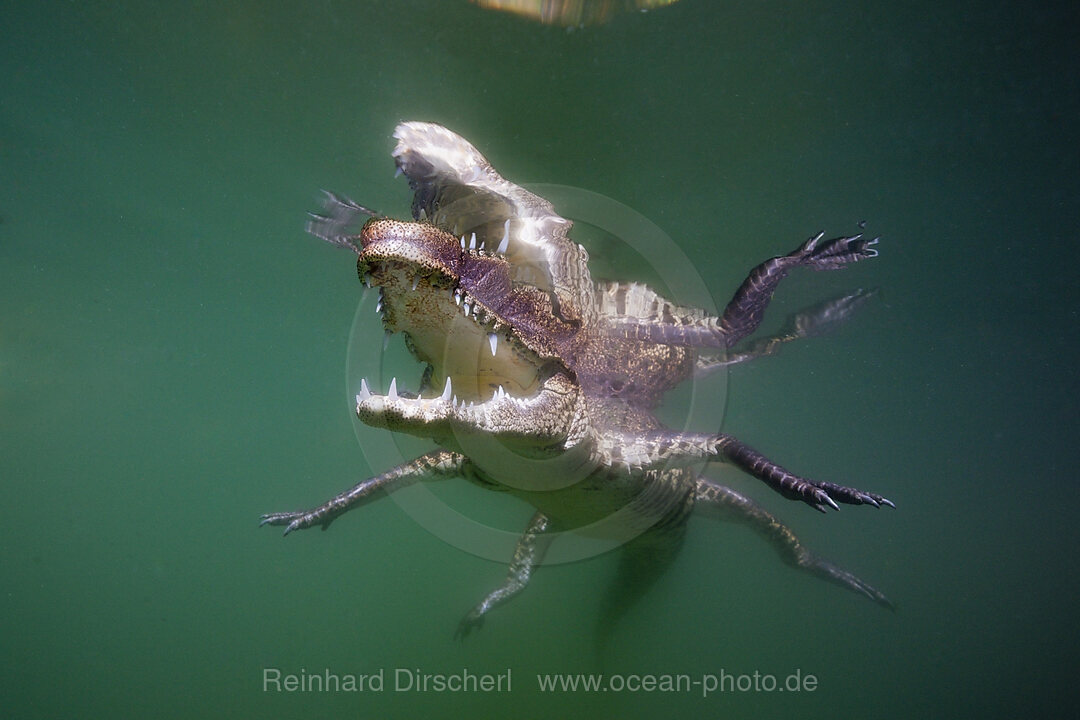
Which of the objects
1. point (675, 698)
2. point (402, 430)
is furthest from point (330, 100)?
point (675, 698)

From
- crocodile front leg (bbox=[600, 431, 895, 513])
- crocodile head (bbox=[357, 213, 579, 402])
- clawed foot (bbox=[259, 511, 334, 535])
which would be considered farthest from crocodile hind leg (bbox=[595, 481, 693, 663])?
clawed foot (bbox=[259, 511, 334, 535])

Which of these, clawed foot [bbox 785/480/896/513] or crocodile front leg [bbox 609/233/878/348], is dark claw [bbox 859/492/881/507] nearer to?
clawed foot [bbox 785/480/896/513]

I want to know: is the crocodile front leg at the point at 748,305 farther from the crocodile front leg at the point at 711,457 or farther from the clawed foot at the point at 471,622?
the clawed foot at the point at 471,622

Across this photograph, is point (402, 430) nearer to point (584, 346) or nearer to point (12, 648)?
point (584, 346)

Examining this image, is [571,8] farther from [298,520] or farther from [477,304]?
[298,520]

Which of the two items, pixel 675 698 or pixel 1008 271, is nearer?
pixel 675 698
